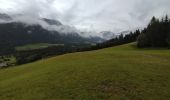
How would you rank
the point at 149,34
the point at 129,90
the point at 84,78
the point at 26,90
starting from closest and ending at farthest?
the point at 129,90, the point at 26,90, the point at 84,78, the point at 149,34

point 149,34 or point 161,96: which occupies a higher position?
point 149,34

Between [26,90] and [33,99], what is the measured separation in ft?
13.4

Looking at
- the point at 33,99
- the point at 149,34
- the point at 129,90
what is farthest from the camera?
the point at 149,34

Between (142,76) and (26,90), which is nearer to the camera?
(26,90)

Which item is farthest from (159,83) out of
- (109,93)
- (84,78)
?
(84,78)

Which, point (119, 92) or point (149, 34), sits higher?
point (149, 34)

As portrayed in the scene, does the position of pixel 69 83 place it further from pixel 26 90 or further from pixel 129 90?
pixel 129 90

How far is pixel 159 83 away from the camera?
2367 centimetres

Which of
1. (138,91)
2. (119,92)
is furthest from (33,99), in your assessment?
(138,91)

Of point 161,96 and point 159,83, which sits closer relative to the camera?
point 161,96

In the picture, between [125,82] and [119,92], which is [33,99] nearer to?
[119,92]

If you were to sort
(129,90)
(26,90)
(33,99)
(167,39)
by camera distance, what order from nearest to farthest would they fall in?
(33,99) < (129,90) < (26,90) < (167,39)

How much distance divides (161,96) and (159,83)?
4417 millimetres

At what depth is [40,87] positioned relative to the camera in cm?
2355
